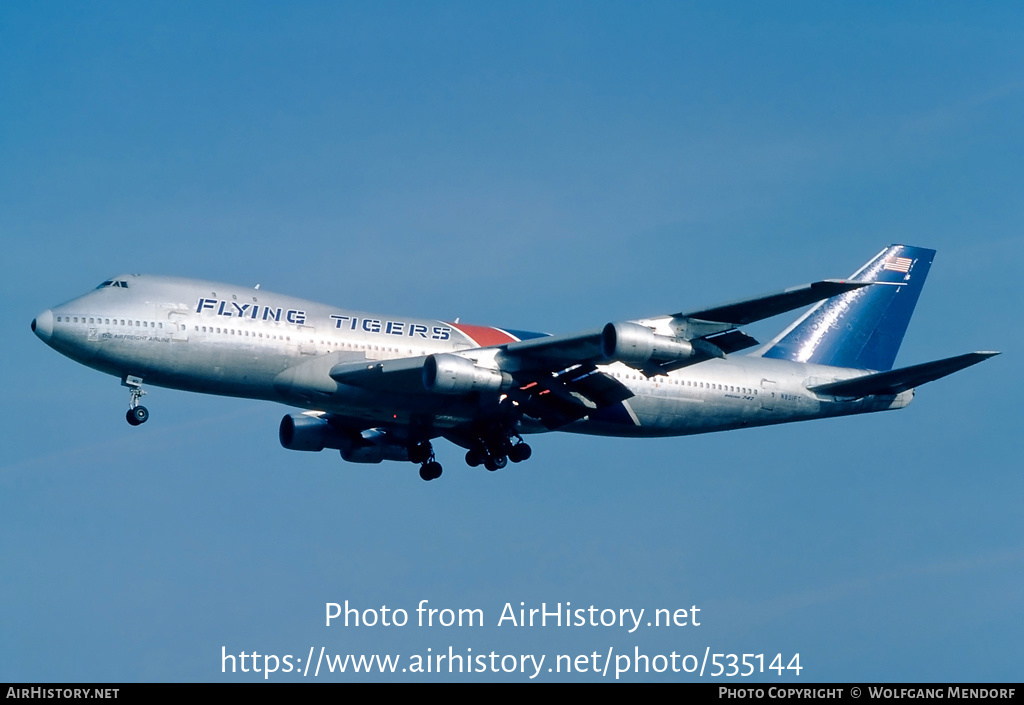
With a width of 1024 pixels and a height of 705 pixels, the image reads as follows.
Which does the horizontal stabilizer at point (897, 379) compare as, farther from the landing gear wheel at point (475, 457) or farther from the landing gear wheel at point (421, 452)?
the landing gear wheel at point (421, 452)

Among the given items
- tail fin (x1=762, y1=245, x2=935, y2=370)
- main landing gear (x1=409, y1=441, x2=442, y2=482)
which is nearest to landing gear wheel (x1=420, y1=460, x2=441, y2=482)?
main landing gear (x1=409, y1=441, x2=442, y2=482)

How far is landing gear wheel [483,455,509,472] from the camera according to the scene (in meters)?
44.0

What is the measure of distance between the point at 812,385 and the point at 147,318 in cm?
2483

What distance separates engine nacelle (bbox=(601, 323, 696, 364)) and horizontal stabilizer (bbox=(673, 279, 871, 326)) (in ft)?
3.38

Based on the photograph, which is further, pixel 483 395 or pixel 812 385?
pixel 812 385

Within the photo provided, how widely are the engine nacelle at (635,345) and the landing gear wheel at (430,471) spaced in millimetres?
10847

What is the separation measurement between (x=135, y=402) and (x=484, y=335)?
1193 centimetres

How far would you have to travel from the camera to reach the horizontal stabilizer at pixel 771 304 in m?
34.6

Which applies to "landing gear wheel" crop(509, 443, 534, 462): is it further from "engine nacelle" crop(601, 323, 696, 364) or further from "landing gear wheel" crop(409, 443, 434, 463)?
"engine nacelle" crop(601, 323, 696, 364)

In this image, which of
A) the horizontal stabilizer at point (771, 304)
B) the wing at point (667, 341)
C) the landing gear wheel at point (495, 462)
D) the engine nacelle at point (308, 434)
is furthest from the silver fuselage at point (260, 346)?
the horizontal stabilizer at point (771, 304)

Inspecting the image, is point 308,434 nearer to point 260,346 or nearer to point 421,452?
point 421,452

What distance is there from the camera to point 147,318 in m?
39.3

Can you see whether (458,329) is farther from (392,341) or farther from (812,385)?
(812,385)
